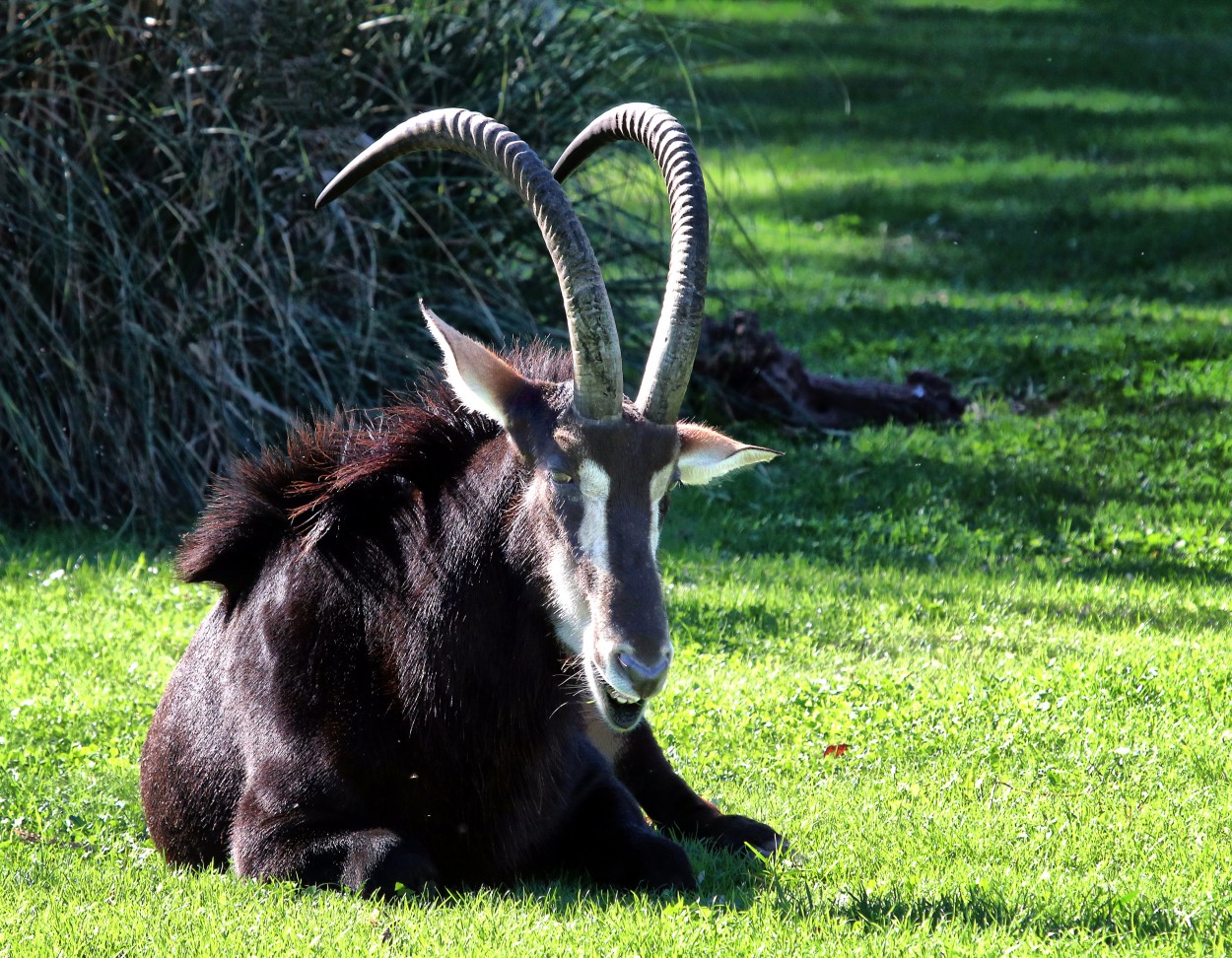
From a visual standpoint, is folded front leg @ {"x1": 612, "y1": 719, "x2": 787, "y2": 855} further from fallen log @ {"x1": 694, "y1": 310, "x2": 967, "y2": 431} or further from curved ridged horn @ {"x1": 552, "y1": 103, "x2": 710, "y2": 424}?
fallen log @ {"x1": 694, "y1": 310, "x2": 967, "y2": 431}

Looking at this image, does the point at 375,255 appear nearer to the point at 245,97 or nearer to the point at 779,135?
the point at 245,97

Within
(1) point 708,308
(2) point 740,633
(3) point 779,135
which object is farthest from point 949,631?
(3) point 779,135

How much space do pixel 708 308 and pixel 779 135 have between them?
10.5 meters

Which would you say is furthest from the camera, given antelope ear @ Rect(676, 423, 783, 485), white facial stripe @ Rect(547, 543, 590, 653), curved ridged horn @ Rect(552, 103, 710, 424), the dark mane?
the dark mane

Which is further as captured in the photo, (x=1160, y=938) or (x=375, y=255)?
(x=375, y=255)

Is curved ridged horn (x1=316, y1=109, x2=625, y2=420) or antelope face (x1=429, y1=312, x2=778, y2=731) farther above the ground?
curved ridged horn (x1=316, y1=109, x2=625, y2=420)

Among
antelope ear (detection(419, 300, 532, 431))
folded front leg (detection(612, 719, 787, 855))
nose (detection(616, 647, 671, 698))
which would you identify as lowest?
folded front leg (detection(612, 719, 787, 855))

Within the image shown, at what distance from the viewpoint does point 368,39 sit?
10.6 meters

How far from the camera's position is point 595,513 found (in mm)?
4371

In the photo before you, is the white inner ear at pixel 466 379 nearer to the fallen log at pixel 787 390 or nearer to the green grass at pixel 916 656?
the green grass at pixel 916 656

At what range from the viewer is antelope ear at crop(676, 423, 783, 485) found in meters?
4.75

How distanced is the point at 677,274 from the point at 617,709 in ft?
4.00

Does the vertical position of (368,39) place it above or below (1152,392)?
above

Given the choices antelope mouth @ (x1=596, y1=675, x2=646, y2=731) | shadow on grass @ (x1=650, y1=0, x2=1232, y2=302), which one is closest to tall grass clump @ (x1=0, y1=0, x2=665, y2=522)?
shadow on grass @ (x1=650, y1=0, x2=1232, y2=302)
